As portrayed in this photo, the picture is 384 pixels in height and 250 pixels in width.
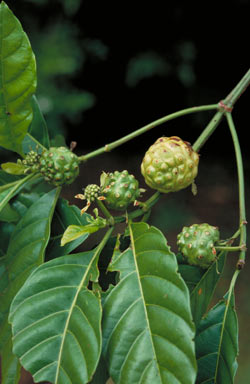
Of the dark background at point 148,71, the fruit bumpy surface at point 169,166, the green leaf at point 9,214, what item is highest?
the fruit bumpy surface at point 169,166

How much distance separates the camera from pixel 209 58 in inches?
152

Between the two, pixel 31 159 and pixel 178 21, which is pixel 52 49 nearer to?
pixel 178 21

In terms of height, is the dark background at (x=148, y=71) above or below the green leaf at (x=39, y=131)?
below

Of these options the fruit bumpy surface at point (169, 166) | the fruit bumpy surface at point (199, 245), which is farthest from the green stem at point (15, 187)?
the fruit bumpy surface at point (199, 245)

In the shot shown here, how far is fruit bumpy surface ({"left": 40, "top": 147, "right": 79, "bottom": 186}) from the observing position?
42.0 inches

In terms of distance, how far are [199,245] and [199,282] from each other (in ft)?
0.34

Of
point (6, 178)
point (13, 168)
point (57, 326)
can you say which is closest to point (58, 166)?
point (13, 168)

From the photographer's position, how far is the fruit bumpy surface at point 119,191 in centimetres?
99

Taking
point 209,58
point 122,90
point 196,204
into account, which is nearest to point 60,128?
point 122,90

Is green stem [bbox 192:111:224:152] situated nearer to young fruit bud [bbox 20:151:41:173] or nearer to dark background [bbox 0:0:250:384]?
young fruit bud [bbox 20:151:41:173]

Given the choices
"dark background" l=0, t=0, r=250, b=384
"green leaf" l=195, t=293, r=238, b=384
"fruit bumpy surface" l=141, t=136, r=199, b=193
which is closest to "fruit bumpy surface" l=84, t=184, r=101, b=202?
"fruit bumpy surface" l=141, t=136, r=199, b=193

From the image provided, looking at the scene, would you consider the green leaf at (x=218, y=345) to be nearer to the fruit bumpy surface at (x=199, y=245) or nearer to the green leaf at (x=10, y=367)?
the fruit bumpy surface at (x=199, y=245)

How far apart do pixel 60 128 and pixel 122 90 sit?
1069mm

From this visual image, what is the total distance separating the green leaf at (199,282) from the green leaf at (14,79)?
488 millimetres
